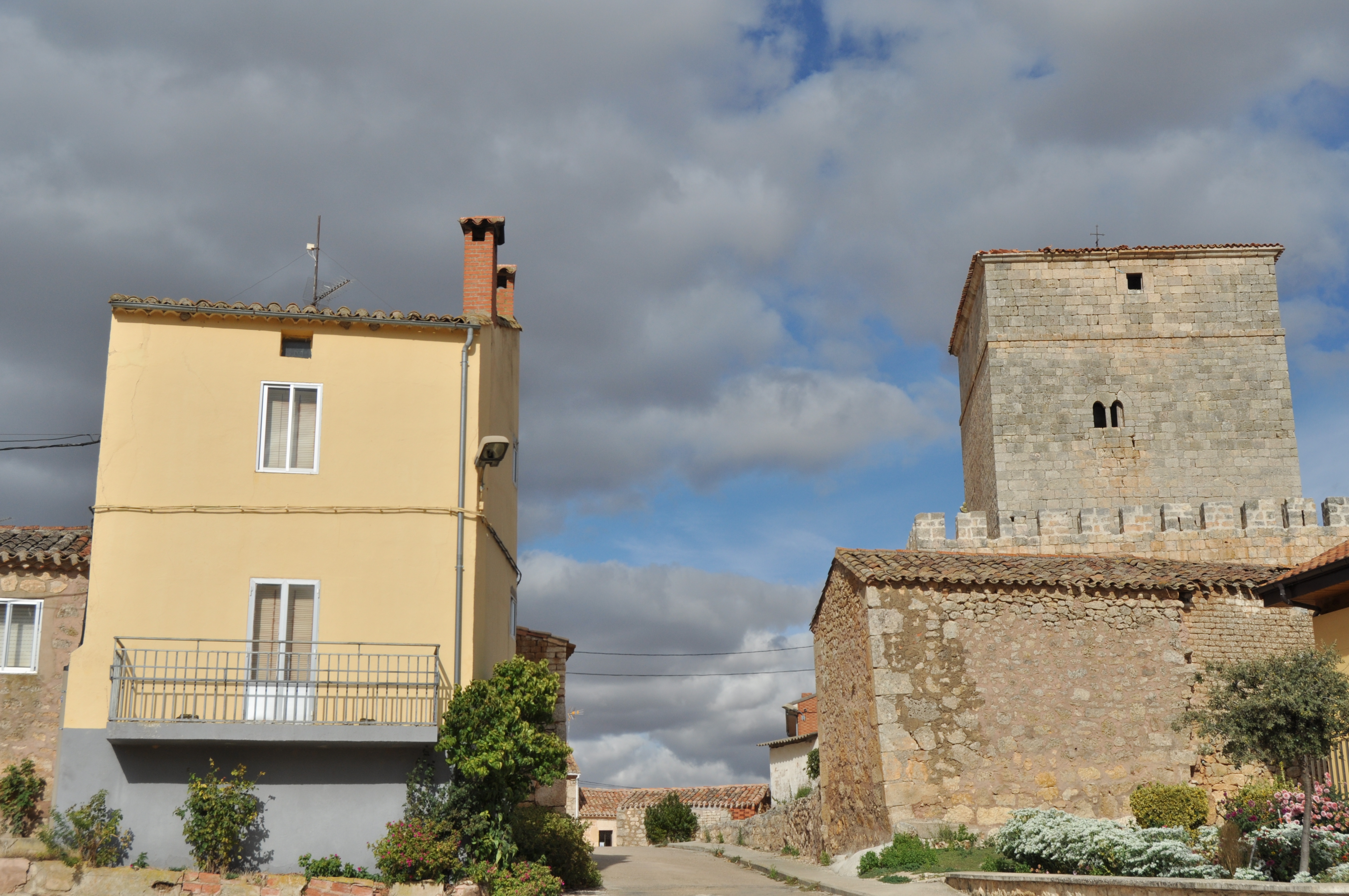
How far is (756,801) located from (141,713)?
32799 mm

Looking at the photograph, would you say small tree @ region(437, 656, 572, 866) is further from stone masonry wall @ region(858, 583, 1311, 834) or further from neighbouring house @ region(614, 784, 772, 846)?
neighbouring house @ region(614, 784, 772, 846)

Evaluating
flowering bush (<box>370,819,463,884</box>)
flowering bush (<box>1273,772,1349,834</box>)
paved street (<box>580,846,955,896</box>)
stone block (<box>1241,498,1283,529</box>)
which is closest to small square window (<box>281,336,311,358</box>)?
flowering bush (<box>370,819,463,884</box>)

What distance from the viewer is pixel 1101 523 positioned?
88.7 ft

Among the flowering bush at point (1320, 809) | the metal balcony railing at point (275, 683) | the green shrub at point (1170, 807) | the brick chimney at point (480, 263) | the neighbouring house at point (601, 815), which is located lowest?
the neighbouring house at point (601, 815)

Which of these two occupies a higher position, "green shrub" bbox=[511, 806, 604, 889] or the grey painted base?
the grey painted base

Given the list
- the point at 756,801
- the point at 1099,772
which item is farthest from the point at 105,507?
the point at 756,801

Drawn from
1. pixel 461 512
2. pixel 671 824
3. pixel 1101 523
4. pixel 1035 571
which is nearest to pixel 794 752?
pixel 671 824

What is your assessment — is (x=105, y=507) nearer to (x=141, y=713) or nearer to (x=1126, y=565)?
(x=141, y=713)

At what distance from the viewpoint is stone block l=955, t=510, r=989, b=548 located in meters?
27.4

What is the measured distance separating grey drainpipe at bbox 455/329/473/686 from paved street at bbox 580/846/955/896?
4.70 m

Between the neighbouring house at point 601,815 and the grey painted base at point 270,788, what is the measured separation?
33439mm

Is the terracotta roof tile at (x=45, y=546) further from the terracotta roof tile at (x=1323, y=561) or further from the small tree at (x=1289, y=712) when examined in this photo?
the terracotta roof tile at (x=1323, y=561)

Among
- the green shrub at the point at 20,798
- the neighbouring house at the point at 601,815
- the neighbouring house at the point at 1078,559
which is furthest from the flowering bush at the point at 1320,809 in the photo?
the neighbouring house at the point at 601,815

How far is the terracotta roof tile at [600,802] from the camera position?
2013 inches
